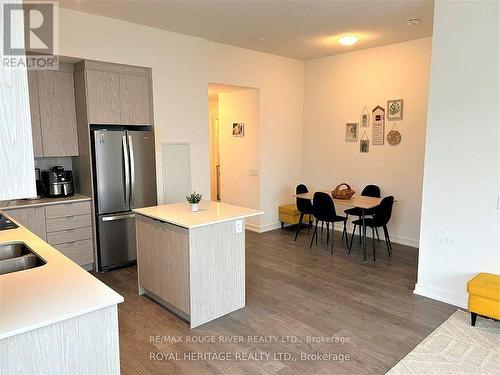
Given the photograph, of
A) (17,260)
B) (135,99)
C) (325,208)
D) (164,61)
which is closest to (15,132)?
(17,260)

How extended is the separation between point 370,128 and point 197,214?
358 cm

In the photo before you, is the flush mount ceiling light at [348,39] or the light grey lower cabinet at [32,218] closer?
the light grey lower cabinet at [32,218]

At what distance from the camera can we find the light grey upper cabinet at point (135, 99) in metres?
4.34

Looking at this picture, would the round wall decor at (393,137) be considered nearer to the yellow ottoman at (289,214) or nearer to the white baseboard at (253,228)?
the yellow ottoman at (289,214)

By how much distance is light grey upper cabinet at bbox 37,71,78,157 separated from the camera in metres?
4.12

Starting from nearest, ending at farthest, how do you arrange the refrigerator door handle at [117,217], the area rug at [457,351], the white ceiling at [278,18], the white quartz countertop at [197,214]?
the area rug at [457,351]
the white quartz countertop at [197,214]
the white ceiling at [278,18]
the refrigerator door handle at [117,217]

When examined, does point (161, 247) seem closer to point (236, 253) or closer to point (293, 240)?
point (236, 253)

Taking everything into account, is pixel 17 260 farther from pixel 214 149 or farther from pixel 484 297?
pixel 214 149

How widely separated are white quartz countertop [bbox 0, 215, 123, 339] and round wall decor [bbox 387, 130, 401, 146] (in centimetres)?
479

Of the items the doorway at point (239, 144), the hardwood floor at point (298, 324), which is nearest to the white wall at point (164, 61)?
the doorway at point (239, 144)

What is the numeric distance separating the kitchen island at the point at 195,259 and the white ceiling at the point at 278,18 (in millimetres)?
2127

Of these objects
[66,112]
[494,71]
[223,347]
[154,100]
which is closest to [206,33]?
[154,100]

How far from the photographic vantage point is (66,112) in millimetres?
4277

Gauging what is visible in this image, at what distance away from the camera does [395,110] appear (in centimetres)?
535
